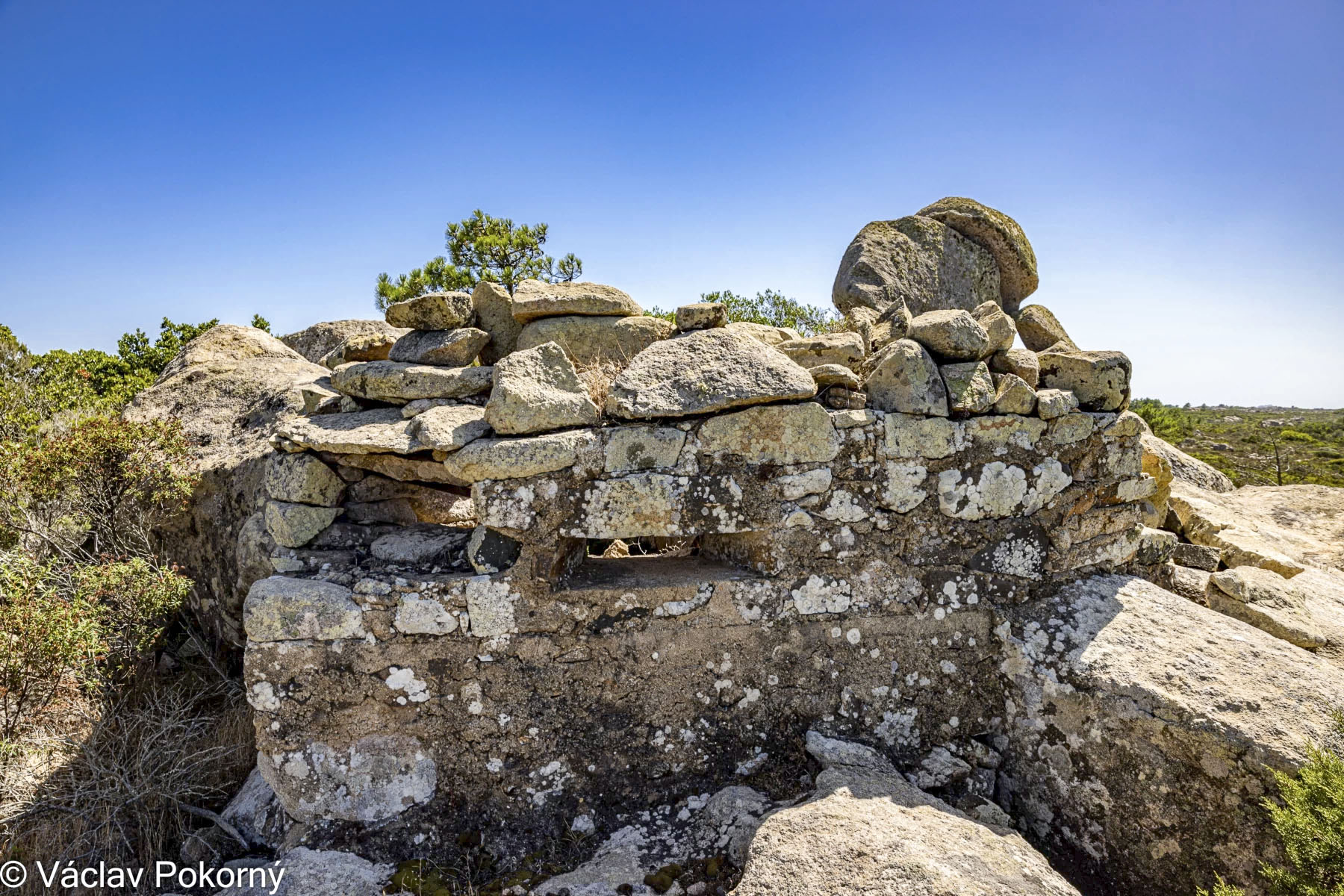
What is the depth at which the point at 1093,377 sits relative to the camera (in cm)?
381

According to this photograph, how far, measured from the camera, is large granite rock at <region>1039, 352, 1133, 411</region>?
3812 millimetres

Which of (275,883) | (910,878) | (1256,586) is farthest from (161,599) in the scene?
(1256,586)

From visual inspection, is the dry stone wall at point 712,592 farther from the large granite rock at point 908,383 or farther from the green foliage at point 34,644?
the green foliage at point 34,644

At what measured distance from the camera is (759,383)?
3361mm

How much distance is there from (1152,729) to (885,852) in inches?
58.6

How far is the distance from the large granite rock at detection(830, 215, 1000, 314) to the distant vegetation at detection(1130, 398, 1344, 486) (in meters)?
10.0

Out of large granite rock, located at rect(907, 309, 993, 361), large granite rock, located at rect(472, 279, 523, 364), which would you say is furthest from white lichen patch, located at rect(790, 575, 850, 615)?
large granite rock, located at rect(472, 279, 523, 364)

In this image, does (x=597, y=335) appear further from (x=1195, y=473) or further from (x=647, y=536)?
(x=1195, y=473)

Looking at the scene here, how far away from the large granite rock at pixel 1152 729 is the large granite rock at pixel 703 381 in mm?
1855

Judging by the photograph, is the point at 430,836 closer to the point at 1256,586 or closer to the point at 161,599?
the point at 161,599

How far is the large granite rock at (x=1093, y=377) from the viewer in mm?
3812

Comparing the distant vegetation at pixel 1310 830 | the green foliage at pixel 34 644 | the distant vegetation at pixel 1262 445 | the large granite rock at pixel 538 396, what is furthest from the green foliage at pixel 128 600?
the distant vegetation at pixel 1262 445

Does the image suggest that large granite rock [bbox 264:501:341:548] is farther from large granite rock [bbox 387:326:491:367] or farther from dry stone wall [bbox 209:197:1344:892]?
large granite rock [bbox 387:326:491:367]

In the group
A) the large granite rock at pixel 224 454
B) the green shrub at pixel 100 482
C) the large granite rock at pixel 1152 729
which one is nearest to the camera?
the large granite rock at pixel 1152 729
